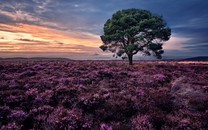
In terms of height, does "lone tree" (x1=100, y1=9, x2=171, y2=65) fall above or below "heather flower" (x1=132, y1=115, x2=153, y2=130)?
above

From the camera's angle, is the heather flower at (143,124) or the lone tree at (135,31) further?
the lone tree at (135,31)

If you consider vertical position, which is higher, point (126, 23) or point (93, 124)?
point (126, 23)

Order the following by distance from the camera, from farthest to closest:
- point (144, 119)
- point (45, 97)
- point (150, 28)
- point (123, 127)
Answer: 1. point (150, 28)
2. point (45, 97)
3. point (144, 119)
4. point (123, 127)

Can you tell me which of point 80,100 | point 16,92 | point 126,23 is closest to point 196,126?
point 80,100

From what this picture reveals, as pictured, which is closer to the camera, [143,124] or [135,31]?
[143,124]

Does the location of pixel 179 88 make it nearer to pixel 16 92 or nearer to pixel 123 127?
pixel 123 127

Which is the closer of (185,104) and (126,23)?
(185,104)

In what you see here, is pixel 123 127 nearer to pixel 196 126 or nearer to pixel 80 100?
pixel 196 126

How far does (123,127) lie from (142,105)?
2453 mm

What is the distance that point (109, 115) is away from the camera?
7.53m

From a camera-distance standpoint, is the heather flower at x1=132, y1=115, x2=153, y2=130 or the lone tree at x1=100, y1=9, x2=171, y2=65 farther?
the lone tree at x1=100, y1=9, x2=171, y2=65

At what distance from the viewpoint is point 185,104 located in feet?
29.5

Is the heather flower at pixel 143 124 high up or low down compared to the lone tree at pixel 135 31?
down

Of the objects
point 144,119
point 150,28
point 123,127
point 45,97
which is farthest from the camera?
point 150,28
